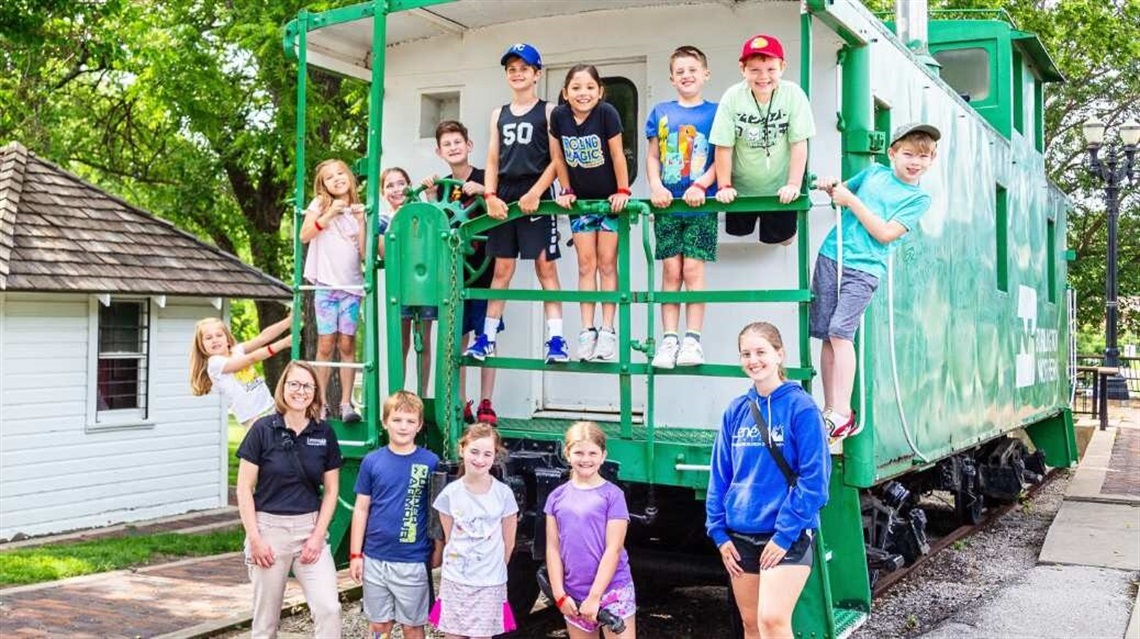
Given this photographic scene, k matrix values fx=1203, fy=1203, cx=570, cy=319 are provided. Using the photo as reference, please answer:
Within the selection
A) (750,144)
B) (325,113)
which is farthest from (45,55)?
(750,144)

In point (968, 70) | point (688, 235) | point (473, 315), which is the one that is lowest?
point (473, 315)

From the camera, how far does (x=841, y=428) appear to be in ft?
18.5

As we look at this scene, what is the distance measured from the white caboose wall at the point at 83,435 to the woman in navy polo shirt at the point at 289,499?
25.0ft

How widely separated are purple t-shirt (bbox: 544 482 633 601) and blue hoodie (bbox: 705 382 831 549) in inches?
19.1

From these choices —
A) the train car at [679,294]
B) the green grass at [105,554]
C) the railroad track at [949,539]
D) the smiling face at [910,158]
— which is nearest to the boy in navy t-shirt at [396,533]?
the train car at [679,294]

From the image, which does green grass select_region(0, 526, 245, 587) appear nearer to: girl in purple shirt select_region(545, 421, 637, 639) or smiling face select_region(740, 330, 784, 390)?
girl in purple shirt select_region(545, 421, 637, 639)

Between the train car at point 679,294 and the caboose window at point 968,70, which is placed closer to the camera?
the train car at point 679,294

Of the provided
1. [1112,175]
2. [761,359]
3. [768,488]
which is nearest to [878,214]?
[761,359]

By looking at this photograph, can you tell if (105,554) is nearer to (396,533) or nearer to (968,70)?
(396,533)

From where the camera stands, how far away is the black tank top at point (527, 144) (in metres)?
6.13

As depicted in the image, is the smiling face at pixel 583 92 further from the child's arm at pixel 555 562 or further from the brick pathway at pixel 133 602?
the brick pathway at pixel 133 602

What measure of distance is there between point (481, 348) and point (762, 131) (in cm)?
180

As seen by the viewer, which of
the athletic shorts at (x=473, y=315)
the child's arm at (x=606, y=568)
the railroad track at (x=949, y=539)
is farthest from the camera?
the railroad track at (x=949, y=539)

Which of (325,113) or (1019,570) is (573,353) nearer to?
(1019,570)
